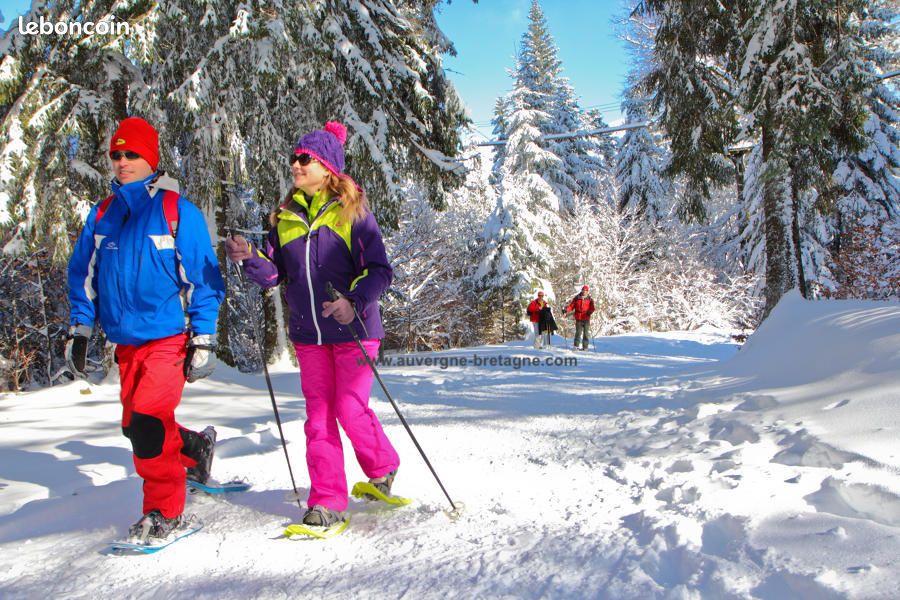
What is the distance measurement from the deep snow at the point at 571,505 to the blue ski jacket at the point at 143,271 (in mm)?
1059

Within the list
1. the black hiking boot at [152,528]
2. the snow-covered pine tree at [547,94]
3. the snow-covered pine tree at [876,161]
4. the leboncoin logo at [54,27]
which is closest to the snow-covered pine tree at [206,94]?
the leboncoin logo at [54,27]

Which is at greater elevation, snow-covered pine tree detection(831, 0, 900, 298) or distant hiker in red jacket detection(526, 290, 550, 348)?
snow-covered pine tree detection(831, 0, 900, 298)

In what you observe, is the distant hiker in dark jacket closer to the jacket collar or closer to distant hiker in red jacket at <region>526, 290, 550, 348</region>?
distant hiker in red jacket at <region>526, 290, 550, 348</region>

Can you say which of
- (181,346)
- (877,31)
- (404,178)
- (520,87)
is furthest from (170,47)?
(520,87)

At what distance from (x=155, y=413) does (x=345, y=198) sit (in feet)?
4.56

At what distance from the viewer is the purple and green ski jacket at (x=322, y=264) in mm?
2990

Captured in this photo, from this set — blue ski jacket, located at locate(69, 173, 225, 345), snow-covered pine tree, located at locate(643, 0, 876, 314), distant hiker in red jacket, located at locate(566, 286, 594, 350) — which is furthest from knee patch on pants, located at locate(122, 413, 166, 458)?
distant hiker in red jacket, located at locate(566, 286, 594, 350)

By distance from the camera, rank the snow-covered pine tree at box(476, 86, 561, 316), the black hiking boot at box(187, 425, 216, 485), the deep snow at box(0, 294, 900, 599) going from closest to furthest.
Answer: the deep snow at box(0, 294, 900, 599) → the black hiking boot at box(187, 425, 216, 485) → the snow-covered pine tree at box(476, 86, 561, 316)

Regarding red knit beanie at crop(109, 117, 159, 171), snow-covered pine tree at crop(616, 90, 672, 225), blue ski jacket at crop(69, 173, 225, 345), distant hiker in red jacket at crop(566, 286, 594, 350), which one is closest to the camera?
blue ski jacket at crop(69, 173, 225, 345)

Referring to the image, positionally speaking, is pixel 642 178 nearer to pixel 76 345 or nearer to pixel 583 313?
pixel 583 313

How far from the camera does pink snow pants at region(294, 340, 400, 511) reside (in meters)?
2.93

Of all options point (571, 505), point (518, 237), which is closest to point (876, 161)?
point (518, 237)

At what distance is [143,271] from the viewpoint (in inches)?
109

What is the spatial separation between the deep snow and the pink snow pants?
0.31 metres
